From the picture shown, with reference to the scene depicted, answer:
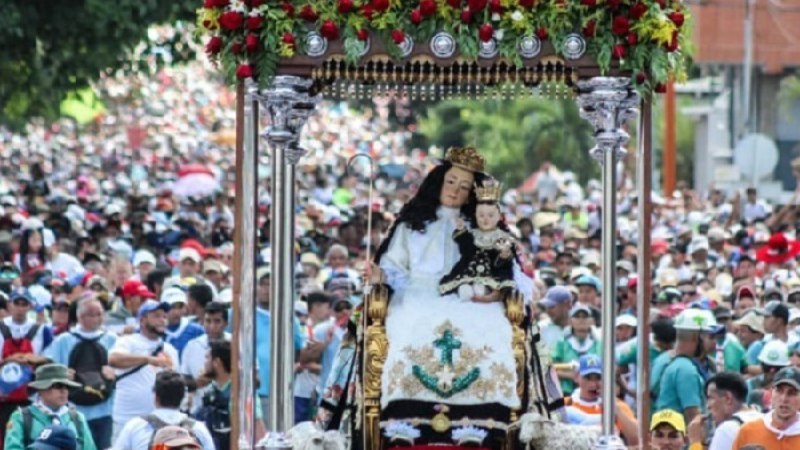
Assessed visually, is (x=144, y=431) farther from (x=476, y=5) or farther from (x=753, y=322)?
(x=753, y=322)

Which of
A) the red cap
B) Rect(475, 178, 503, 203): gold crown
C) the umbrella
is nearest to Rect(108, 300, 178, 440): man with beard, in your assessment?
the red cap

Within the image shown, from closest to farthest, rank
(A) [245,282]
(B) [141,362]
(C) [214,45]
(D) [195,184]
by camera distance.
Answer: (C) [214,45]
(A) [245,282]
(B) [141,362]
(D) [195,184]

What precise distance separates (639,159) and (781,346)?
5074 mm

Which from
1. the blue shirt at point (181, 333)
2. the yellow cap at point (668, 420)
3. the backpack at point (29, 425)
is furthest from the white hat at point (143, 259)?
the yellow cap at point (668, 420)

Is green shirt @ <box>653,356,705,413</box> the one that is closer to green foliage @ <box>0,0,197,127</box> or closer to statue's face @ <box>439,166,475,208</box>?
statue's face @ <box>439,166,475,208</box>

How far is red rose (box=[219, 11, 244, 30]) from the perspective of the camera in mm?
13305

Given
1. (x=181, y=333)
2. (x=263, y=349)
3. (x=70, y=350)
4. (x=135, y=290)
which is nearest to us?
(x=263, y=349)

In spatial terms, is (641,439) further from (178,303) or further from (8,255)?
(8,255)

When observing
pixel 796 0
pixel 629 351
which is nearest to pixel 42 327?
pixel 629 351

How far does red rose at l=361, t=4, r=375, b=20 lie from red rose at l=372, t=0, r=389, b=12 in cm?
2

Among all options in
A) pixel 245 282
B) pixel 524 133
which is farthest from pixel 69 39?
pixel 524 133

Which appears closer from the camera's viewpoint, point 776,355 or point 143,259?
point 776,355

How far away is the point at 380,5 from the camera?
1328 cm

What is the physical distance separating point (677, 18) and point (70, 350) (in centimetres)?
712
